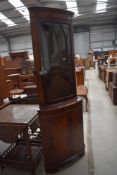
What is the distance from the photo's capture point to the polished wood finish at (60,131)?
2.05m

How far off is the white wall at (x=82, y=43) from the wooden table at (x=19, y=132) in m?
13.5

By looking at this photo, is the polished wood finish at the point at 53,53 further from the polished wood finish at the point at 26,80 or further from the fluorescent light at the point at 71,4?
the fluorescent light at the point at 71,4

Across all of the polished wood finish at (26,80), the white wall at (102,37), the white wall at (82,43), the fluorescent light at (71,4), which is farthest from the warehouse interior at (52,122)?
the white wall at (102,37)

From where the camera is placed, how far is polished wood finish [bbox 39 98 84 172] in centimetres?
205

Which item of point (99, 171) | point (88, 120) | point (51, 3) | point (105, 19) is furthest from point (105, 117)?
point (105, 19)

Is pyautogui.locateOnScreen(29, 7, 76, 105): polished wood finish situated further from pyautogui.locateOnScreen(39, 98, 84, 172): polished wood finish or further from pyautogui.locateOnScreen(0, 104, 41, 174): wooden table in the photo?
pyautogui.locateOnScreen(0, 104, 41, 174): wooden table

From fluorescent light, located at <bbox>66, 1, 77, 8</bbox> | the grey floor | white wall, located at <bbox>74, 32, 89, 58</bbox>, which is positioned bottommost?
the grey floor

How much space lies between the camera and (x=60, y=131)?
212cm

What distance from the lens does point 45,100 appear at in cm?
206

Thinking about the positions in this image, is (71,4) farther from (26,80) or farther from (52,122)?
(52,122)

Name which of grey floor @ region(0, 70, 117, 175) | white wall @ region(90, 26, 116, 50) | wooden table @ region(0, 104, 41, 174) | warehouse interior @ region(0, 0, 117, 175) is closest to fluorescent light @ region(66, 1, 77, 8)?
grey floor @ region(0, 70, 117, 175)

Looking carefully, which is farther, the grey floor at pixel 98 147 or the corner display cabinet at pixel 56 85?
the grey floor at pixel 98 147

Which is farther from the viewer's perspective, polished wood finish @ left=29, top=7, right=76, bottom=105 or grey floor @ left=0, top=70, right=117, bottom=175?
grey floor @ left=0, top=70, right=117, bottom=175

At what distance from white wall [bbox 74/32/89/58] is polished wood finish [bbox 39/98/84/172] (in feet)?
44.7
